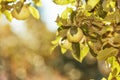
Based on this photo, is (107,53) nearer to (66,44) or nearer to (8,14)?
(66,44)

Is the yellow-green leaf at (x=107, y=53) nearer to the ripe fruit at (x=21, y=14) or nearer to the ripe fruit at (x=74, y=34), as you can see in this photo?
the ripe fruit at (x=74, y=34)

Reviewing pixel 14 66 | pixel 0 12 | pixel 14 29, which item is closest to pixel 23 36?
pixel 14 29

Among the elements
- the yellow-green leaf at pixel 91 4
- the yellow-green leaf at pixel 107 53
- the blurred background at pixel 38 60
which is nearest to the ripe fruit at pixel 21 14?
the yellow-green leaf at pixel 91 4

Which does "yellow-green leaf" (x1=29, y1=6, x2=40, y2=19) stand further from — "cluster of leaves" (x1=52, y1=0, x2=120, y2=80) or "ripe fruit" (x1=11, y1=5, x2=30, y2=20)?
"cluster of leaves" (x1=52, y1=0, x2=120, y2=80)

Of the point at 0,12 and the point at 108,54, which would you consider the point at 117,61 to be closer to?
the point at 108,54

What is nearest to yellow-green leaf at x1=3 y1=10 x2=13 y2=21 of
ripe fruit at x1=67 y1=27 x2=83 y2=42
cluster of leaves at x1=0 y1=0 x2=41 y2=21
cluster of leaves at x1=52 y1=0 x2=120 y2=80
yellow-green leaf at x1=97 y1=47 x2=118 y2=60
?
cluster of leaves at x1=0 y1=0 x2=41 y2=21

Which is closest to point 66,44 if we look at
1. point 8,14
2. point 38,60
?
point 8,14
